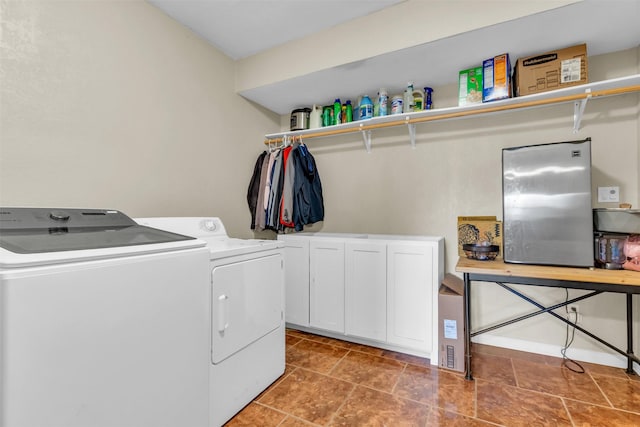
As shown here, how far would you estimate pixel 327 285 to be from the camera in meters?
2.52

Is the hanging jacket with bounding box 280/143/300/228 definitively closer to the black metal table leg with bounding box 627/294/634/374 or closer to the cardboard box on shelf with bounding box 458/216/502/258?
the cardboard box on shelf with bounding box 458/216/502/258

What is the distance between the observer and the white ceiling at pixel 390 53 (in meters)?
1.76

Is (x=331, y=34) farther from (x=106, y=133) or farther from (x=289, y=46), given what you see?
(x=106, y=133)

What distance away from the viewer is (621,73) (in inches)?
81.1

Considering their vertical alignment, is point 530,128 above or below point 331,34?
below

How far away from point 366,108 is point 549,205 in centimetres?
160

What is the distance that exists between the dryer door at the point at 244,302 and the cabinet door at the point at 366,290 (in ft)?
2.25

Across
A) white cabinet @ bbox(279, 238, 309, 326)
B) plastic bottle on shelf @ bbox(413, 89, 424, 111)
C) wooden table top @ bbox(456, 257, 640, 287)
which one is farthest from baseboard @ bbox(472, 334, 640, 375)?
plastic bottle on shelf @ bbox(413, 89, 424, 111)

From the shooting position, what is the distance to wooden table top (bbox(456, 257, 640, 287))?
5.15 ft

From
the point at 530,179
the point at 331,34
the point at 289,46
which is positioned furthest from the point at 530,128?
the point at 289,46

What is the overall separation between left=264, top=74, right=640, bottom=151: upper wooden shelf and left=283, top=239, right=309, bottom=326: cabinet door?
3.67ft

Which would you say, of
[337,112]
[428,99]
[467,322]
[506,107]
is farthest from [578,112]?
[337,112]

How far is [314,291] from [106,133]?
1899mm

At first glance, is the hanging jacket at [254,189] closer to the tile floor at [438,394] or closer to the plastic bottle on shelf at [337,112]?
the plastic bottle on shelf at [337,112]
